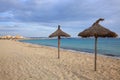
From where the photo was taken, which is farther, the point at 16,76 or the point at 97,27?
the point at 97,27

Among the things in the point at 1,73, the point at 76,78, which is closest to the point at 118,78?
the point at 76,78

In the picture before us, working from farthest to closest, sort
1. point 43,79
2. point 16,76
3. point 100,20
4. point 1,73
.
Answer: point 100,20
point 1,73
point 16,76
point 43,79

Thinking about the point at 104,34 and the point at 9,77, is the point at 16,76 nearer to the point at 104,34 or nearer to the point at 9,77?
the point at 9,77

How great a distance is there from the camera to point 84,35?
29.5 ft

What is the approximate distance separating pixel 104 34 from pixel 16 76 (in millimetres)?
4177

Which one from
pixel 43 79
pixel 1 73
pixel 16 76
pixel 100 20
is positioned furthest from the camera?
pixel 100 20

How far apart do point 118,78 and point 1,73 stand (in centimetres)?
495

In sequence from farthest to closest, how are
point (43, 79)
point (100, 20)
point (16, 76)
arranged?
point (100, 20)
point (16, 76)
point (43, 79)

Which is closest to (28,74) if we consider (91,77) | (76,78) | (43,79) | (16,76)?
(16,76)

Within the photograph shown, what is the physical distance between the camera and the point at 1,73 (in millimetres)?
8195

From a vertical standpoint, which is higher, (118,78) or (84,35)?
(84,35)

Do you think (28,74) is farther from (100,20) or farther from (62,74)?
(100,20)

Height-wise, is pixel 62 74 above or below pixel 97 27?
below

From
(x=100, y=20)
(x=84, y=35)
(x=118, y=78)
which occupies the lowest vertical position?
(x=118, y=78)
